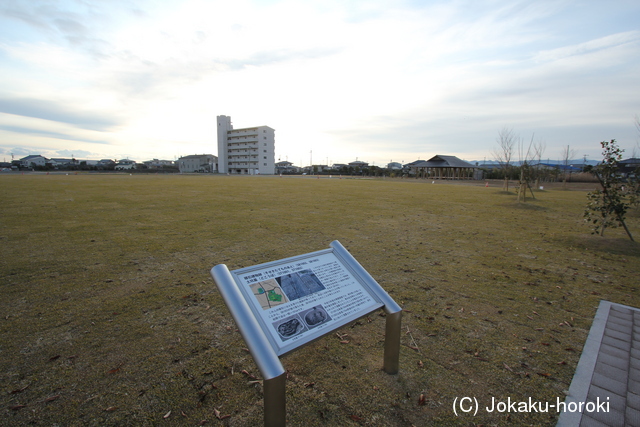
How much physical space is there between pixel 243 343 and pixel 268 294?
140 cm

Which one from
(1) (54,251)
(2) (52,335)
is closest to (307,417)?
(2) (52,335)

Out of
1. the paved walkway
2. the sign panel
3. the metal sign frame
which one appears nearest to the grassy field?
the paved walkway

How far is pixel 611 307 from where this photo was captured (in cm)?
433

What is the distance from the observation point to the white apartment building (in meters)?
86.7

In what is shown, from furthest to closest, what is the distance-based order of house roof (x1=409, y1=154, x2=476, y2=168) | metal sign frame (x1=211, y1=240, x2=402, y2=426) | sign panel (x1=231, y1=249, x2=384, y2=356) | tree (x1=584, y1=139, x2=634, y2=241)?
1. house roof (x1=409, y1=154, x2=476, y2=168)
2. tree (x1=584, y1=139, x2=634, y2=241)
3. sign panel (x1=231, y1=249, x2=384, y2=356)
4. metal sign frame (x1=211, y1=240, x2=402, y2=426)

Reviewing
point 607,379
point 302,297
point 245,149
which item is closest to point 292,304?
point 302,297

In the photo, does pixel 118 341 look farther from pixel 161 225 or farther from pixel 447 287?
pixel 161 225

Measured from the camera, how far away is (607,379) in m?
2.86

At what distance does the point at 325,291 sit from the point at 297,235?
18.9ft

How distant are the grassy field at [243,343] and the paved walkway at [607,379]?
0.34 feet

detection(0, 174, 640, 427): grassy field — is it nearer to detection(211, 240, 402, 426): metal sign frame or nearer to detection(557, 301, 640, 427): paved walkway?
detection(557, 301, 640, 427): paved walkway

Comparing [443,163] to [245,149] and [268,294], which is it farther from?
[268,294]

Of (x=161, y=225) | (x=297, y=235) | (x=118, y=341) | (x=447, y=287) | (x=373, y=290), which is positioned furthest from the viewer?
(x=161, y=225)

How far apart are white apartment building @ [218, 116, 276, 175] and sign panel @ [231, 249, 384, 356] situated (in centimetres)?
8563
